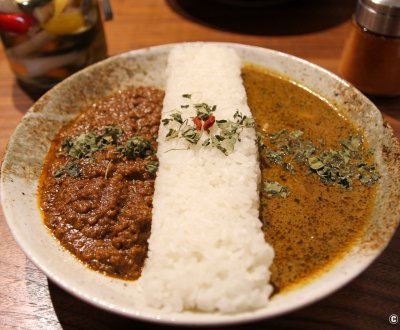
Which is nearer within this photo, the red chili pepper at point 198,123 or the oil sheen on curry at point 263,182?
the oil sheen on curry at point 263,182

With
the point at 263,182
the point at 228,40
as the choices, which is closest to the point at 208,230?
the point at 263,182

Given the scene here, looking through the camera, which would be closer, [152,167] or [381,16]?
[152,167]

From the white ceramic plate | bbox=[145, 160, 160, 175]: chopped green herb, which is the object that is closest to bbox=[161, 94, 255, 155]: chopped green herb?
bbox=[145, 160, 160, 175]: chopped green herb

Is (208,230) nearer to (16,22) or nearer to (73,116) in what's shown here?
(73,116)

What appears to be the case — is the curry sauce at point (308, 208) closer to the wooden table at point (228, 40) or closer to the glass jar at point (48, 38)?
the wooden table at point (228, 40)

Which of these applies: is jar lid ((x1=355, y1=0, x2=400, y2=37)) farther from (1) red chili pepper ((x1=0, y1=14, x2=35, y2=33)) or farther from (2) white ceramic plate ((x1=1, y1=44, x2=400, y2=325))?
(1) red chili pepper ((x1=0, y1=14, x2=35, y2=33))

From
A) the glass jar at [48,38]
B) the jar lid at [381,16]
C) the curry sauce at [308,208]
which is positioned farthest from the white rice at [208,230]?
the jar lid at [381,16]
